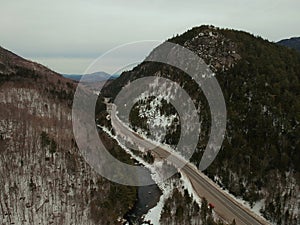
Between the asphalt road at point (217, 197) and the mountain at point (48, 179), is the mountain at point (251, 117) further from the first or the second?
the mountain at point (48, 179)

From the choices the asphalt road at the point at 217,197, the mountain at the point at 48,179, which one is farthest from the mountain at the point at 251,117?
the mountain at the point at 48,179

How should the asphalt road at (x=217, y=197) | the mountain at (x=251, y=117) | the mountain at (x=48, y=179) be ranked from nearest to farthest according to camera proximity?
the mountain at (x=48, y=179)
the asphalt road at (x=217, y=197)
the mountain at (x=251, y=117)

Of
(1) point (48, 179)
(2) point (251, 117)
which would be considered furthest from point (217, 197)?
(1) point (48, 179)

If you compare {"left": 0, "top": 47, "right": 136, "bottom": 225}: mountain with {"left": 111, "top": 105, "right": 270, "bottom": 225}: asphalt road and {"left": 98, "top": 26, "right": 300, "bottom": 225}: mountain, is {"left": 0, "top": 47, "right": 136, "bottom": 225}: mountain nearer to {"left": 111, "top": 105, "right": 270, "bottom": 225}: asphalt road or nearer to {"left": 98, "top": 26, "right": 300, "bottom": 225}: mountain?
{"left": 98, "top": 26, "right": 300, "bottom": 225}: mountain

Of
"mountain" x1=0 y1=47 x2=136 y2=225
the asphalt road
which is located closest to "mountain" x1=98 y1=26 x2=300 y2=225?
the asphalt road

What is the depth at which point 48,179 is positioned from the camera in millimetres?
31516

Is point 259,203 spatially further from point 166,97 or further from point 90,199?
point 166,97

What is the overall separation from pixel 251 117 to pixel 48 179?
23.2 m

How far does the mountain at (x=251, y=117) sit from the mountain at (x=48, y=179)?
5.29 metres

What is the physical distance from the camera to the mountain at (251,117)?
1222 inches

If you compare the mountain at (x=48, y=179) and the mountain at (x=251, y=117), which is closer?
the mountain at (x=48, y=179)

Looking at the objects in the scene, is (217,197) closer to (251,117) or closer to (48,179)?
(251,117)

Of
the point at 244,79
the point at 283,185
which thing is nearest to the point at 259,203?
the point at 283,185

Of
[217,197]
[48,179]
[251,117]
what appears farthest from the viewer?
[251,117]
